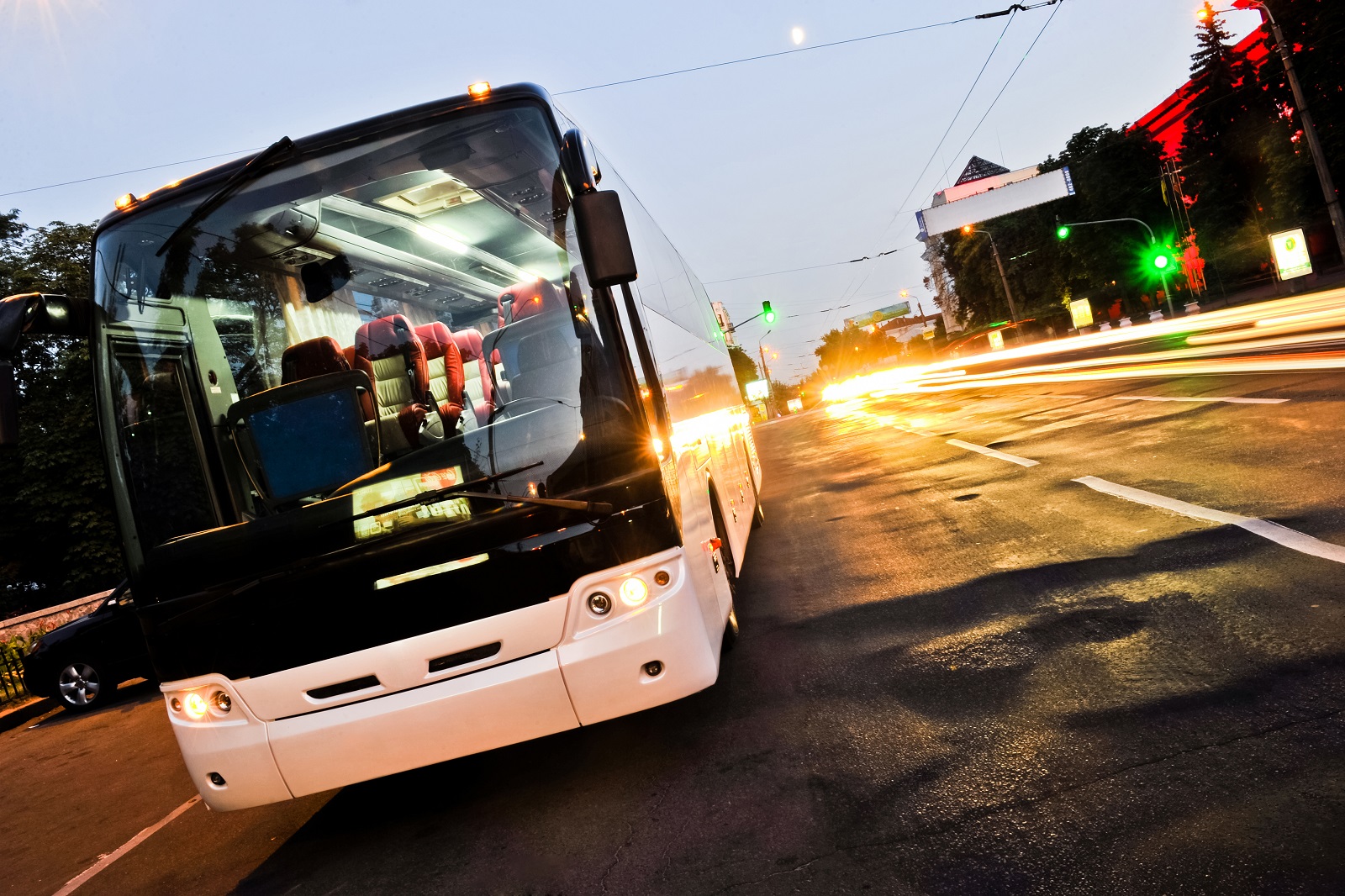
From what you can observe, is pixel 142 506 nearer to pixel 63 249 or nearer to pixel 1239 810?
pixel 1239 810

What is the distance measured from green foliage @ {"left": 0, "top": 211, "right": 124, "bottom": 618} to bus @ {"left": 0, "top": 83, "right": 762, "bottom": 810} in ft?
93.1

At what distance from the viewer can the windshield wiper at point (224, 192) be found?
176 inches

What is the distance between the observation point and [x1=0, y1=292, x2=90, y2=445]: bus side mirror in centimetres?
423

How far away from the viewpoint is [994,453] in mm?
12719

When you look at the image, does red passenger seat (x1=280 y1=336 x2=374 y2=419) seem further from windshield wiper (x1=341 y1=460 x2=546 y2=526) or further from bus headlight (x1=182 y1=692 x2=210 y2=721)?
bus headlight (x1=182 y1=692 x2=210 y2=721)

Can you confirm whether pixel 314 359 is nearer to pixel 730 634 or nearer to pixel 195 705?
pixel 195 705

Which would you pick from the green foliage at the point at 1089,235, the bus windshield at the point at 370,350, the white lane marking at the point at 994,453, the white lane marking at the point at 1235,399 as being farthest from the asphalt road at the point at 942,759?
the green foliage at the point at 1089,235

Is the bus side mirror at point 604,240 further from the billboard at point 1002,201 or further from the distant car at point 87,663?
the billboard at point 1002,201

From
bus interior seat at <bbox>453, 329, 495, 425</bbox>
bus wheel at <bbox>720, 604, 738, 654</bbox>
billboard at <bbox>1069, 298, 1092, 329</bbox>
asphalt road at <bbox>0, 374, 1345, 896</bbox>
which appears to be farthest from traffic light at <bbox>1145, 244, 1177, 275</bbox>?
bus interior seat at <bbox>453, 329, 495, 425</bbox>

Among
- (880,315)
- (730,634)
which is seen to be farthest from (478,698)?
(880,315)

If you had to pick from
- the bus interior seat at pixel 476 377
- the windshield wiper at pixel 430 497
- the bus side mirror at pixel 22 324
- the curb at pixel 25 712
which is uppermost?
the bus side mirror at pixel 22 324

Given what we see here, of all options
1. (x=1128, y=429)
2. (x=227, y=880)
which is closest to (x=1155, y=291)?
(x=1128, y=429)

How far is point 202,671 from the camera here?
167 inches

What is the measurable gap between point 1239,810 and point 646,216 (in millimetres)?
5739
